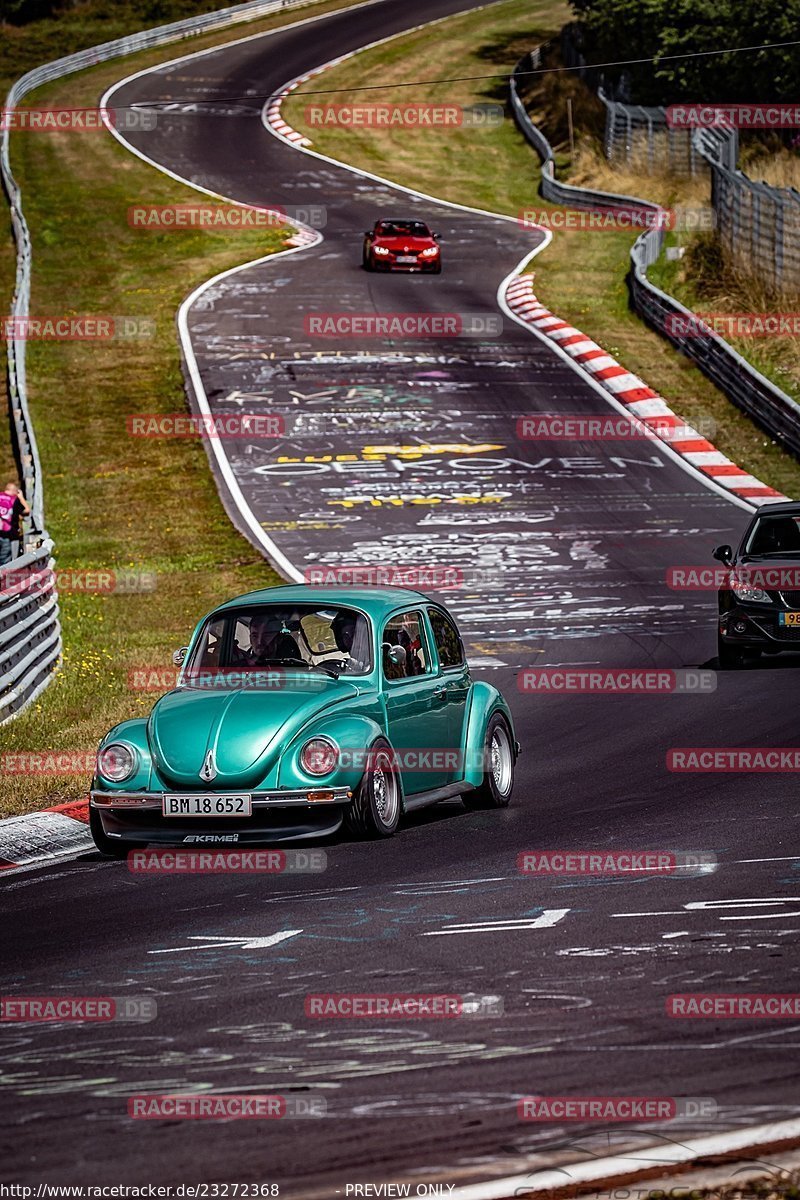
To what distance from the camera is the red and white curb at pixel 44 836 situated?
10547mm

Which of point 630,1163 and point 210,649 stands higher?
point 630,1163

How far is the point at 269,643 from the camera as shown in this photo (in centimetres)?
1100

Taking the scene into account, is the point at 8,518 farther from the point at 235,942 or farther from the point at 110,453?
the point at 235,942

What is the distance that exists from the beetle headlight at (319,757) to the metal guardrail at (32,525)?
5534 mm

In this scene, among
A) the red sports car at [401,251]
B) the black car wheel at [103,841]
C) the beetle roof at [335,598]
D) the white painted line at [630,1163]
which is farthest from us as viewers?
the red sports car at [401,251]

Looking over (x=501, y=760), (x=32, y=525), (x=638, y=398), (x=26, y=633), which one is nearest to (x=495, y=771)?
(x=501, y=760)

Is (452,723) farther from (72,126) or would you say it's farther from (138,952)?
(72,126)

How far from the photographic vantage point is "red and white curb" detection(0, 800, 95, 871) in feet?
34.6

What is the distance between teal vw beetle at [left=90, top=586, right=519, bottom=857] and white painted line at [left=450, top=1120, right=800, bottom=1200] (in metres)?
4.96

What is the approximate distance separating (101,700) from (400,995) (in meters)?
9.23

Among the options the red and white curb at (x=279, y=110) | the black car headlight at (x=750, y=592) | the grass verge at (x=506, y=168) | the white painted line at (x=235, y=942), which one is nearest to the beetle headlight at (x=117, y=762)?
the white painted line at (x=235, y=942)

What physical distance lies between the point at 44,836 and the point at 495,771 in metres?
3.03

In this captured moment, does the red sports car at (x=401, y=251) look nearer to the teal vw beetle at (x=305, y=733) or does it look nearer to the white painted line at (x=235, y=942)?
the teal vw beetle at (x=305, y=733)

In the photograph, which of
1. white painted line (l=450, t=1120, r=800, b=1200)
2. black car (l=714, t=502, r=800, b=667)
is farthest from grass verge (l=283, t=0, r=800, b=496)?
white painted line (l=450, t=1120, r=800, b=1200)
